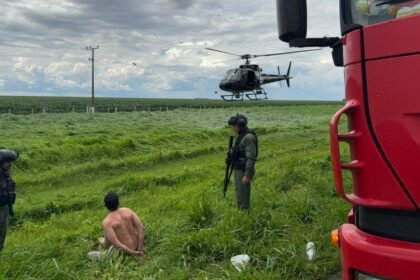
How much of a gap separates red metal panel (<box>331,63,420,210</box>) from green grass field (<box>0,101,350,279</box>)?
229cm

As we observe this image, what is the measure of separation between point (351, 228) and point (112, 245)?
3.91 meters

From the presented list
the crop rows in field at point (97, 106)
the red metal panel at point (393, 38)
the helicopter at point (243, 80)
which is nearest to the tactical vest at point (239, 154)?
the red metal panel at point (393, 38)

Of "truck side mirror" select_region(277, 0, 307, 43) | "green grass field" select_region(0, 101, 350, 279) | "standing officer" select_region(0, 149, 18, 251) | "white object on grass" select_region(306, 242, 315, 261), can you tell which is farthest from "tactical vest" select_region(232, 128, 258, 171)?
"truck side mirror" select_region(277, 0, 307, 43)

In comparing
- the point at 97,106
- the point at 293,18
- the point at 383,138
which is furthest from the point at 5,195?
the point at 97,106

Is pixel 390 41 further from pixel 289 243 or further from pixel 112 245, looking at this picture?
pixel 112 245

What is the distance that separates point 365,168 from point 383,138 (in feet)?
0.59

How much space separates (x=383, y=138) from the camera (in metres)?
2.26

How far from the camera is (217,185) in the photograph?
10711mm

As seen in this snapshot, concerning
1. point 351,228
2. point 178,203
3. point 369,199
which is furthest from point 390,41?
point 178,203

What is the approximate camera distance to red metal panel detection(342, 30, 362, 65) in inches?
94.2

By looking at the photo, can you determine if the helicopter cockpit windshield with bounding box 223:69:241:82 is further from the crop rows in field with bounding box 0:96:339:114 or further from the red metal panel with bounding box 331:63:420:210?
the crop rows in field with bounding box 0:96:339:114

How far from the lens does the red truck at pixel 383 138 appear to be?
85.0 inches

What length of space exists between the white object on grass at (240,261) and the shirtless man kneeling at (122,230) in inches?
53.1

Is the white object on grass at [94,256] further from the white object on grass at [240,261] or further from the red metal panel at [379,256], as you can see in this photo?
the red metal panel at [379,256]
